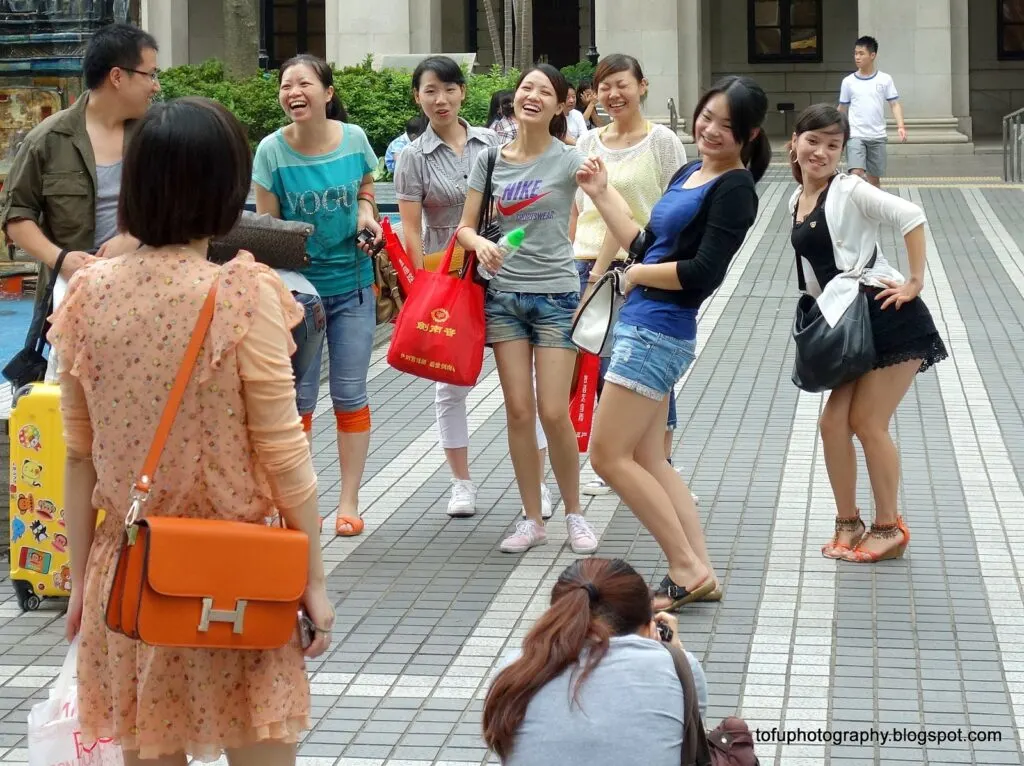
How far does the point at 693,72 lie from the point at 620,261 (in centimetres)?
2191

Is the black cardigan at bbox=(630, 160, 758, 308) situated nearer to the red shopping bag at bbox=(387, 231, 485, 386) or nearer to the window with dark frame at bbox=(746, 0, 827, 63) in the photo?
the red shopping bag at bbox=(387, 231, 485, 386)

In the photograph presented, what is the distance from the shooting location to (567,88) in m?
6.95

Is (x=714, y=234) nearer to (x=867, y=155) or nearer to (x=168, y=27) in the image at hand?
(x=867, y=155)

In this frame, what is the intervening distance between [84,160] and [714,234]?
2.24 m

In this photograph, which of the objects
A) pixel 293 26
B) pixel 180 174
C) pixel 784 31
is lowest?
pixel 180 174

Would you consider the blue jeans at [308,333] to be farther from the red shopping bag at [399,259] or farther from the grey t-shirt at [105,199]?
the grey t-shirt at [105,199]

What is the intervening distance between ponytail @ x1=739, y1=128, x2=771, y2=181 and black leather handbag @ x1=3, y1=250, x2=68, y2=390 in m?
2.43

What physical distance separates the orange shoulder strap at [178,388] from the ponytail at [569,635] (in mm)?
794

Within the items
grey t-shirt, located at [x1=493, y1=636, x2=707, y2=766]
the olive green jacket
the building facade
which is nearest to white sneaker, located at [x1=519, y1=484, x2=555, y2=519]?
the olive green jacket

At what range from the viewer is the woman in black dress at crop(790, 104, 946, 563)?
6.41m

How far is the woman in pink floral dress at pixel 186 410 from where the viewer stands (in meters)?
3.20

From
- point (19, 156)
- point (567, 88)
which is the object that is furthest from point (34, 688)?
point (567, 88)

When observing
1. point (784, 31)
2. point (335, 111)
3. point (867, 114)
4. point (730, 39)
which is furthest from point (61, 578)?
point (784, 31)

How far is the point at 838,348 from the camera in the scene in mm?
6414
